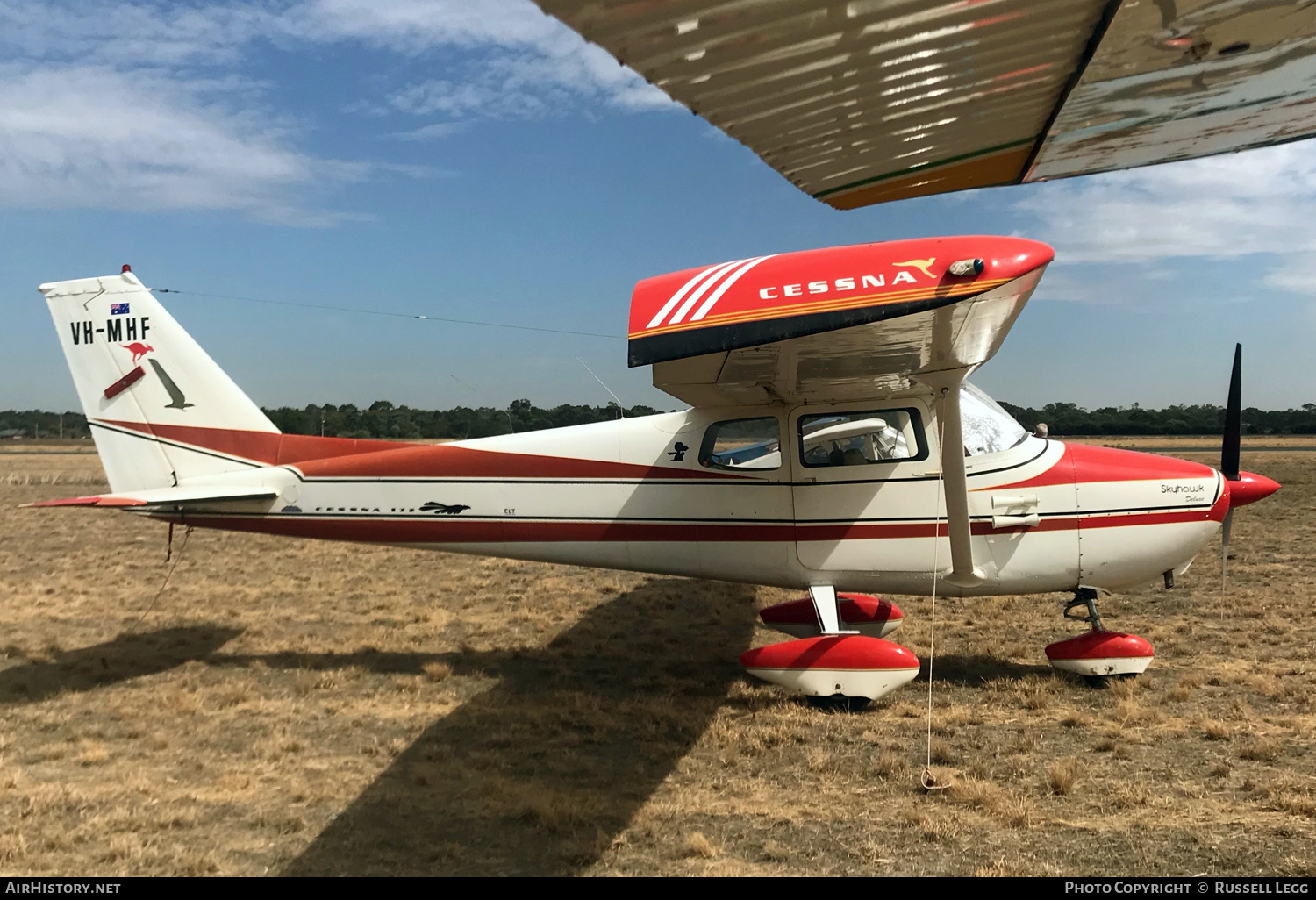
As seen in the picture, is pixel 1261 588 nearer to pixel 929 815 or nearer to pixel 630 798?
pixel 929 815

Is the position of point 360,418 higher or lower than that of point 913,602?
higher

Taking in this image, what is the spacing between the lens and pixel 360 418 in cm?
1370

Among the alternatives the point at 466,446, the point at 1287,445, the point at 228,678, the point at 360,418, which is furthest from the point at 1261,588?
the point at 1287,445

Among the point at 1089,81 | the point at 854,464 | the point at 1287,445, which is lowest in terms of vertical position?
the point at 1287,445

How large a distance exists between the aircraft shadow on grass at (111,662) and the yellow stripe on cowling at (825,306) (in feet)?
19.9

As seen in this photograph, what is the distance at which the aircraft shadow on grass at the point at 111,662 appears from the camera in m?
6.32

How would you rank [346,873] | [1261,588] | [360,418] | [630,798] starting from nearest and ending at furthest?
[346,873]
[630,798]
[1261,588]
[360,418]

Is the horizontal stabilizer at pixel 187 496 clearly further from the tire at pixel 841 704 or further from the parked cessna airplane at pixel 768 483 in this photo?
the tire at pixel 841 704

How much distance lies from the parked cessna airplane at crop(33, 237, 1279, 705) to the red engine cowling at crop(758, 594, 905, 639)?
26mm

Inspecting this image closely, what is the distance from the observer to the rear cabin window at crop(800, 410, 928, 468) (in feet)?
19.7

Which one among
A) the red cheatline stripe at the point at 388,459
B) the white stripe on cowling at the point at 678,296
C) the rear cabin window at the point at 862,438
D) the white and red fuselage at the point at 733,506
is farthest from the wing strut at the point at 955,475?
the white stripe on cowling at the point at 678,296

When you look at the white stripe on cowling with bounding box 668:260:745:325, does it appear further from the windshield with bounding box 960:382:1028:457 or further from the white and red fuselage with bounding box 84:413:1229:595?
the windshield with bounding box 960:382:1028:457
